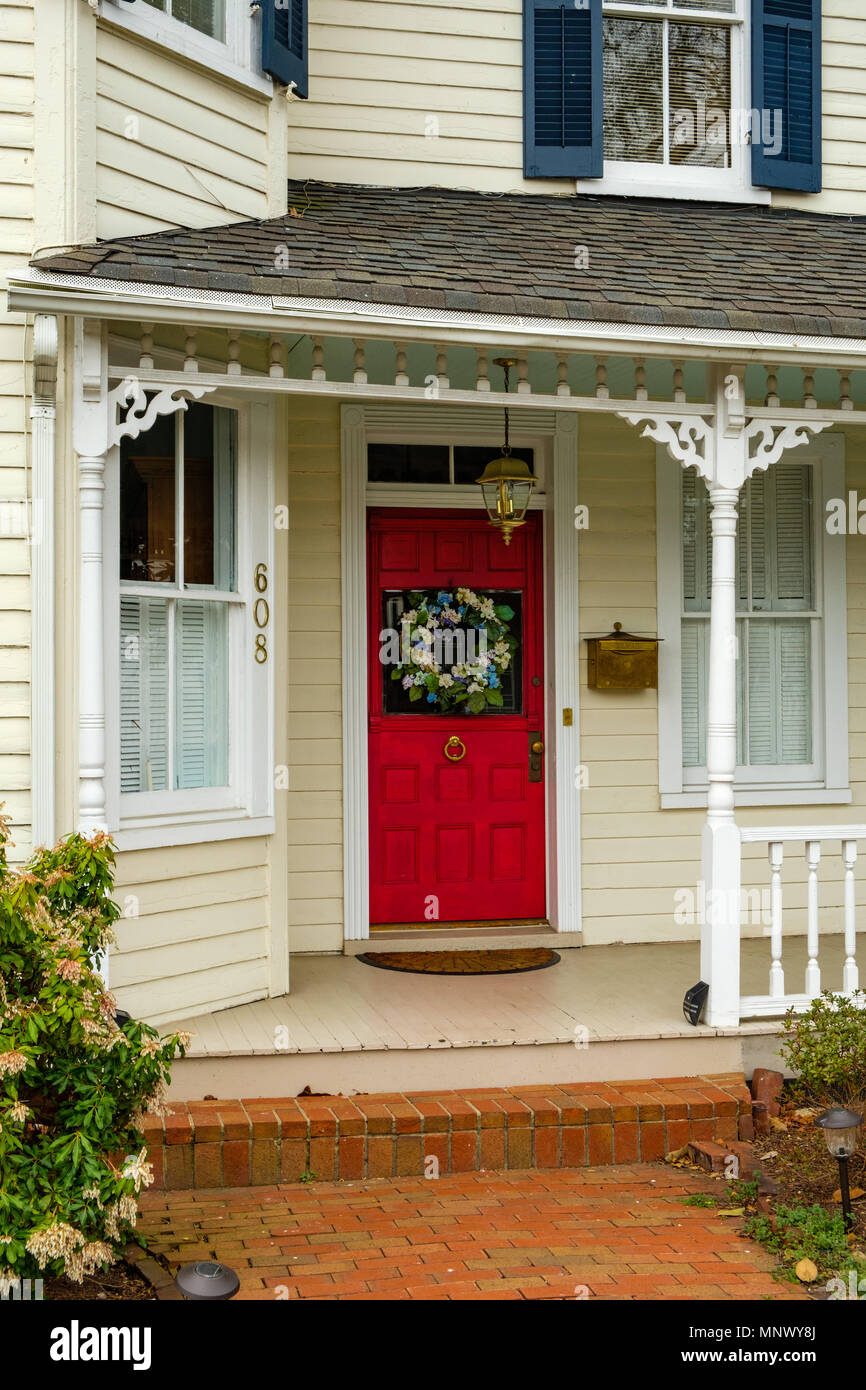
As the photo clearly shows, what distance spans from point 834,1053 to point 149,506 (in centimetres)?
342

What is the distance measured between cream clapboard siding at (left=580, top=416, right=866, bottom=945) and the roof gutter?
1.92 meters

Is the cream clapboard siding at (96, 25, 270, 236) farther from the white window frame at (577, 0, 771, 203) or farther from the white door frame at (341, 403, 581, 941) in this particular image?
the white window frame at (577, 0, 771, 203)

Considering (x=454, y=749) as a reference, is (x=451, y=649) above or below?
above

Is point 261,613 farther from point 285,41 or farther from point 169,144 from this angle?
point 285,41

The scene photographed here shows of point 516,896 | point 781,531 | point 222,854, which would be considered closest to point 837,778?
point 781,531

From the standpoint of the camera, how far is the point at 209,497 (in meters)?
5.84

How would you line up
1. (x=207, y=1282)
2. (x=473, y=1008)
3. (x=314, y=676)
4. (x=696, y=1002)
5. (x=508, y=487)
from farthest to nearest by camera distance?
1. (x=314, y=676)
2. (x=508, y=487)
3. (x=473, y=1008)
4. (x=696, y=1002)
5. (x=207, y=1282)

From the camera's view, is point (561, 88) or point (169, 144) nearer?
point (169, 144)

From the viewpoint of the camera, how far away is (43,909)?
3641 millimetres

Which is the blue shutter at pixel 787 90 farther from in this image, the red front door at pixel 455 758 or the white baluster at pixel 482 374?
the white baluster at pixel 482 374

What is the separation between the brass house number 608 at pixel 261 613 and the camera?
5969 millimetres

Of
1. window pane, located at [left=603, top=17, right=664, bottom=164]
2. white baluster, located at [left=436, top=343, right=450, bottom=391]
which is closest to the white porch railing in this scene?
white baluster, located at [left=436, top=343, right=450, bottom=391]

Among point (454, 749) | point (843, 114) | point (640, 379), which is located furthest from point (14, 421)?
point (843, 114)
